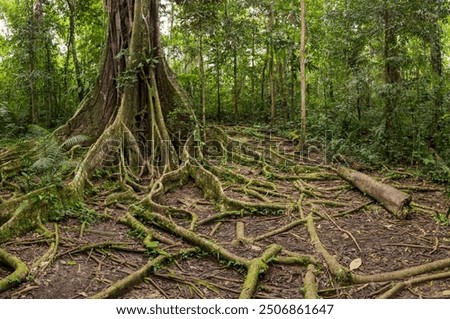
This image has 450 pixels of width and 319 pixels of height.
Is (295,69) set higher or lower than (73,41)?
lower

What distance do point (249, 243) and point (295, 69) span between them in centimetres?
808

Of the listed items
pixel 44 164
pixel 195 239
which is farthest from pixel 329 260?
pixel 44 164

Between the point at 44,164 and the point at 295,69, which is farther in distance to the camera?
the point at 295,69

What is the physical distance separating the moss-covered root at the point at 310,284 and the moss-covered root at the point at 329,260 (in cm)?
20

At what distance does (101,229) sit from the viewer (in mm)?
5090

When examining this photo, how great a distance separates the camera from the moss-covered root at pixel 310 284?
3.59 metres

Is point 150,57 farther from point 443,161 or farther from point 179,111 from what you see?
point 443,161

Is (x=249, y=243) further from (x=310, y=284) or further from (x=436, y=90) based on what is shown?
(x=436, y=90)

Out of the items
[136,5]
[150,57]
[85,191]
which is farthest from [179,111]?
[85,191]

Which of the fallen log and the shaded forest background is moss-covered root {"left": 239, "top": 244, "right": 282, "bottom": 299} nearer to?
the fallen log

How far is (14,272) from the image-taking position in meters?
3.64

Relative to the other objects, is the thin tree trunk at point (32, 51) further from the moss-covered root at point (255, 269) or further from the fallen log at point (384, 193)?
the moss-covered root at point (255, 269)

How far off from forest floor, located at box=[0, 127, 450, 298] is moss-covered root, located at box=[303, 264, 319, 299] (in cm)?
8

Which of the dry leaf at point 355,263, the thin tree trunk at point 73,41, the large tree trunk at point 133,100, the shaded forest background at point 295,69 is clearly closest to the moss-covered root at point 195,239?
the dry leaf at point 355,263
